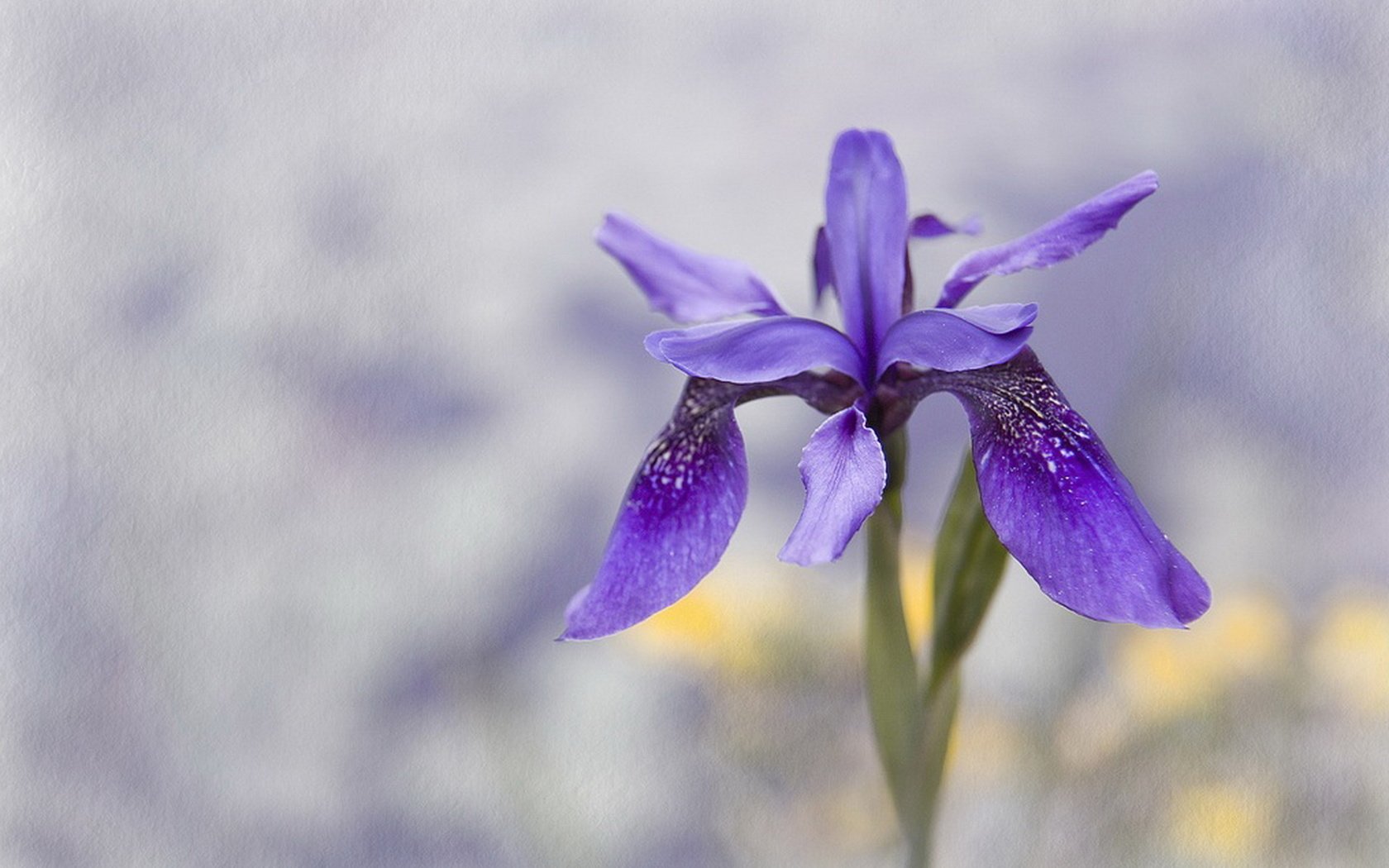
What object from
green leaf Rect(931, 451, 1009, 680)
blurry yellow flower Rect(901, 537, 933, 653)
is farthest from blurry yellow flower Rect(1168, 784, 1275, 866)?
green leaf Rect(931, 451, 1009, 680)

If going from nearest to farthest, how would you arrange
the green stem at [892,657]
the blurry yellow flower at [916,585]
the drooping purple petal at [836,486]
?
the drooping purple petal at [836,486], the green stem at [892,657], the blurry yellow flower at [916,585]

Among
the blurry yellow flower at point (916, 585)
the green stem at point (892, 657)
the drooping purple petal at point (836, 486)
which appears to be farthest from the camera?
the blurry yellow flower at point (916, 585)

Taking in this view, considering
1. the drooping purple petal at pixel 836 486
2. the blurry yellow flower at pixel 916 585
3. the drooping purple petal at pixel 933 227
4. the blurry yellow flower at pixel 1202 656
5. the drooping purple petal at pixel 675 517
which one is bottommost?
the blurry yellow flower at pixel 1202 656

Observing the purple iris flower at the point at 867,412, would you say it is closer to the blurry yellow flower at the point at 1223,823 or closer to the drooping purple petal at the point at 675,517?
the drooping purple petal at the point at 675,517

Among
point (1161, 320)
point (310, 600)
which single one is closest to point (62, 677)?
point (310, 600)

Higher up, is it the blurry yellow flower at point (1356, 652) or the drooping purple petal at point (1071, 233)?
the drooping purple petal at point (1071, 233)

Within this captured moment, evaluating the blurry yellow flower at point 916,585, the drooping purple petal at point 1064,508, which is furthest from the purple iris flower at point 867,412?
the blurry yellow flower at point 916,585

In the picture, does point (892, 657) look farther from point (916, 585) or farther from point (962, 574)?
point (916, 585)

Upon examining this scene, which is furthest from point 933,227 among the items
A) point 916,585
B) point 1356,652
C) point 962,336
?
point 1356,652
